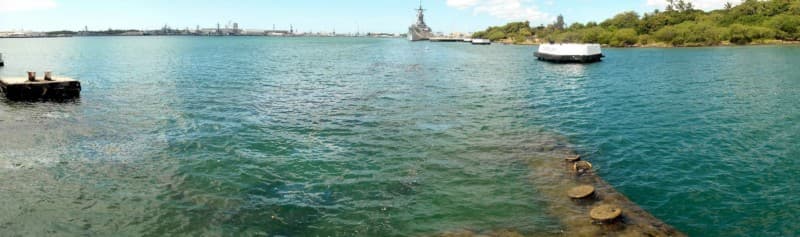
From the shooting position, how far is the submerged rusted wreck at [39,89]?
1813 inches

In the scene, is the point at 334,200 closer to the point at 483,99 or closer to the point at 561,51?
the point at 483,99

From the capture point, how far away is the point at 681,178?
896 inches

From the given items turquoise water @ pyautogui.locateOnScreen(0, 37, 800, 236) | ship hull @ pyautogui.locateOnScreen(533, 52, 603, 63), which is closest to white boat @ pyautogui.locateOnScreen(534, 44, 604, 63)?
ship hull @ pyautogui.locateOnScreen(533, 52, 603, 63)

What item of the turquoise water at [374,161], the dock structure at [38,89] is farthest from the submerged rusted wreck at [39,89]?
the turquoise water at [374,161]

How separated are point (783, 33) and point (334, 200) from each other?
223824mm

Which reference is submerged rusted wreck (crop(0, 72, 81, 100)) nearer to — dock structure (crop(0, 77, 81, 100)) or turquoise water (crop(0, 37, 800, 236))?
dock structure (crop(0, 77, 81, 100))

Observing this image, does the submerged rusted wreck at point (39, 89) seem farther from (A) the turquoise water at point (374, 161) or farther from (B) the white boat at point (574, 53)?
(B) the white boat at point (574, 53)

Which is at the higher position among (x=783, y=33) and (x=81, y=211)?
(x=783, y=33)

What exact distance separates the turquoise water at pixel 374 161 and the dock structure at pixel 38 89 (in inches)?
66.1

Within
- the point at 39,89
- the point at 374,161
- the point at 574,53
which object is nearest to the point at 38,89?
the point at 39,89

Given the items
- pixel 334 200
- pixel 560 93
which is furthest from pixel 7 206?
pixel 560 93

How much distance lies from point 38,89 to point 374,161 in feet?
127

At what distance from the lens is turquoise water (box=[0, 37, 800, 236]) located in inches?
712

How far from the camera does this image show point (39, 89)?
153ft
